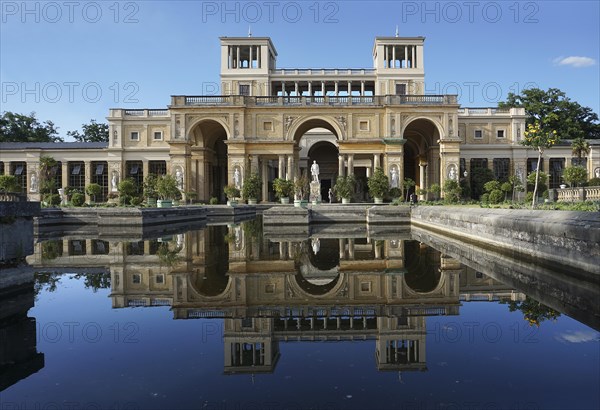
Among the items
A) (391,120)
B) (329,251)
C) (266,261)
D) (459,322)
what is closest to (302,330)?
(459,322)

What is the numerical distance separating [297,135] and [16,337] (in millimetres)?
38407

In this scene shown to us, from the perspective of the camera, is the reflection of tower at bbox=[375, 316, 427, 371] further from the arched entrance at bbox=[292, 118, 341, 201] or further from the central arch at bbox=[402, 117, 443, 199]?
the arched entrance at bbox=[292, 118, 341, 201]

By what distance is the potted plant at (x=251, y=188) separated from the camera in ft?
120

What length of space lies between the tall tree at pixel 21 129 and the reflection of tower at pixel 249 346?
67168 millimetres

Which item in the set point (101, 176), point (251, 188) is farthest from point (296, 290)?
point (101, 176)

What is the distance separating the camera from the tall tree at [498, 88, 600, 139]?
56344 mm

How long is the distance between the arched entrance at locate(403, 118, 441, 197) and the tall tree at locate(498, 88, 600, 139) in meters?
17.4

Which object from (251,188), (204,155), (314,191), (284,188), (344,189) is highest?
(204,155)

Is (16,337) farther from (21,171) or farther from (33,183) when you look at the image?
(21,171)

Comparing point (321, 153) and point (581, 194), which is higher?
point (321, 153)

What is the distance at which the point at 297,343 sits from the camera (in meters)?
4.46

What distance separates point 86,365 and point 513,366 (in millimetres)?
3719

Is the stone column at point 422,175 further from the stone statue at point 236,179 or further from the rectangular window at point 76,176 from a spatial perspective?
the rectangular window at point 76,176

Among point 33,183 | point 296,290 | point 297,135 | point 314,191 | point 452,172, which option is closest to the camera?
point 296,290
